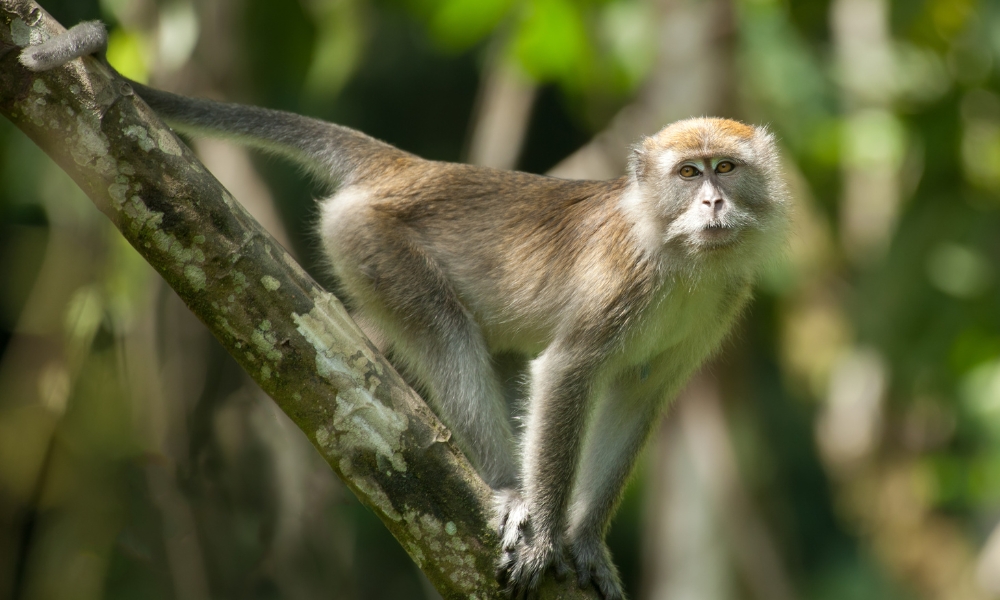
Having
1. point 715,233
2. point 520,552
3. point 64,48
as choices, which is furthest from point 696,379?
point 64,48

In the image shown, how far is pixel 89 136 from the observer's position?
3533mm

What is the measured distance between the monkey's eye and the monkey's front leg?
1030mm

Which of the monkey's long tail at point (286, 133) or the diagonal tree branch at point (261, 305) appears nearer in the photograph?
the diagonal tree branch at point (261, 305)

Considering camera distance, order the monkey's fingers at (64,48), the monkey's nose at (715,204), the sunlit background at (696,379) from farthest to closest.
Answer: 1. the sunlit background at (696,379)
2. the monkey's nose at (715,204)
3. the monkey's fingers at (64,48)

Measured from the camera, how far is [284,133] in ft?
17.1

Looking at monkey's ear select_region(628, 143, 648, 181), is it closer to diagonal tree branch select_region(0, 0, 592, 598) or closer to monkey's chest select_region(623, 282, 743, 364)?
monkey's chest select_region(623, 282, 743, 364)

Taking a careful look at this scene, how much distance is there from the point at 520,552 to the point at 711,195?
6.06ft

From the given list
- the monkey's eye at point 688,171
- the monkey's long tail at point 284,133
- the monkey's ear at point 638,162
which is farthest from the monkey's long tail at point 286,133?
the monkey's eye at point 688,171

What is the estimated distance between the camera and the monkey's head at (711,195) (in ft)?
15.0

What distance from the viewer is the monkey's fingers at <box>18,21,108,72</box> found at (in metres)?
3.48

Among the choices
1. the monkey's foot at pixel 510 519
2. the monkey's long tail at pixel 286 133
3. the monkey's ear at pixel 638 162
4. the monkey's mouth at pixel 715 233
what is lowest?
the monkey's foot at pixel 510 519

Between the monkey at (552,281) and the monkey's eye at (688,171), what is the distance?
1 cm

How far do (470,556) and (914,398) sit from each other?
588 cm

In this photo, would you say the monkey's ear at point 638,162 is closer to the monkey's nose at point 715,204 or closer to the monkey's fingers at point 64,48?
the monkey's nose at point 715,204
